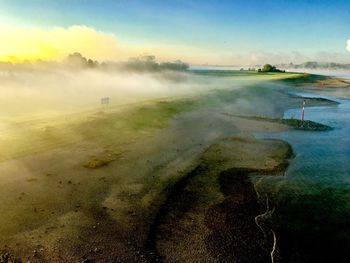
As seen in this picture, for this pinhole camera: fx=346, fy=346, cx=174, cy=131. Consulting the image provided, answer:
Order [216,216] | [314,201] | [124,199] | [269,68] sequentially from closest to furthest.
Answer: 1. [216,216]
2. [124,199]
3. [314,201]
4. [269,68]

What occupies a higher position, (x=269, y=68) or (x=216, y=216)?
(x=269, y=68)

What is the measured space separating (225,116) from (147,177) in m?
20.8

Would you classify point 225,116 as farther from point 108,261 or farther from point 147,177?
point 108,261

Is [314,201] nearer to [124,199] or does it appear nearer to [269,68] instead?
[124,199]

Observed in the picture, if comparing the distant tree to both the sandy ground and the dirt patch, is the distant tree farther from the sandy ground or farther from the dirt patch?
the dirt patch

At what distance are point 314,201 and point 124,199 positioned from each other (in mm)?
8134

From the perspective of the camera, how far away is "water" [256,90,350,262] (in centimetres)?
1141

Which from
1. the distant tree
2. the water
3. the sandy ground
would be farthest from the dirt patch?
the distant tree

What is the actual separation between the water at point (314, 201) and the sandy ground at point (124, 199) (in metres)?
0.95

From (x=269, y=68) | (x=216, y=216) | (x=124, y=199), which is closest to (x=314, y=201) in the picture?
(x=216, y=216)

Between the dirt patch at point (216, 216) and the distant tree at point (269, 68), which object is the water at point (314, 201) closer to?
the dirt patch at point (216, 216)

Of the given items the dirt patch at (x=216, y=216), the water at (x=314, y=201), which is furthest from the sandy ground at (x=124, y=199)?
the water at (x=314, y=201)

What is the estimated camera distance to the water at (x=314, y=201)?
11406mm

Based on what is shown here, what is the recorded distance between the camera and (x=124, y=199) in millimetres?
14500
